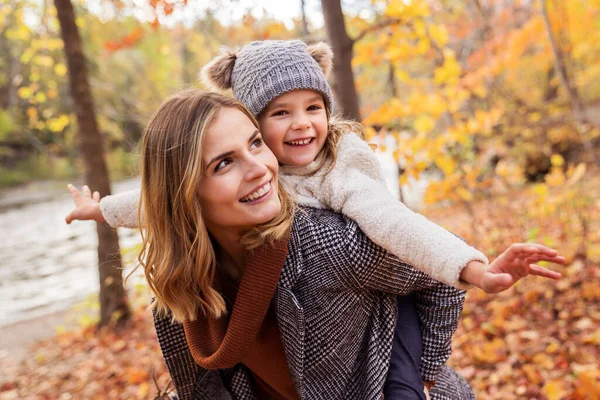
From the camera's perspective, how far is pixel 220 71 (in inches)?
76.8

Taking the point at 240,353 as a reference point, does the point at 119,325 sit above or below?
below

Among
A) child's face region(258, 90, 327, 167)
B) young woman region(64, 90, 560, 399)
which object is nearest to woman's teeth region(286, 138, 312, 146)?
child's face region(258, 90, 327, 167)

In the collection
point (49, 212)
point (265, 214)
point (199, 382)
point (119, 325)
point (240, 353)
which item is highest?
point (265, 214)

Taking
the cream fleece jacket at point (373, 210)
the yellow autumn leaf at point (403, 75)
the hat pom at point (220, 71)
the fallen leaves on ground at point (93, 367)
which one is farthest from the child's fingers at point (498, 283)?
the yellow autumn leaf at point (403, 75)

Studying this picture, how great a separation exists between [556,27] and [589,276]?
447 cm

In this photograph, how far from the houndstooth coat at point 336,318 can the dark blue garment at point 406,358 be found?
32mm

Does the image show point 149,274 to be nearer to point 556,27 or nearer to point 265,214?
point 265,214

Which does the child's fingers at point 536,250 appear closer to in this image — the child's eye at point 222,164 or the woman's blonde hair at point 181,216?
the woman's blonde hair at point 181,216

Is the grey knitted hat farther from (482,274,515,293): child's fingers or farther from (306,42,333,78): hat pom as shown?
(482,274,515,293): child's fingers

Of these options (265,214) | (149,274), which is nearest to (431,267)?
(265,214)

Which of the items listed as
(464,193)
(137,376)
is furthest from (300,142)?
(464,193)

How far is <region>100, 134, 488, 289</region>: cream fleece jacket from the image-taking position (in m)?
1.35

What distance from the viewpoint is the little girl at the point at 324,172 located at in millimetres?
1377

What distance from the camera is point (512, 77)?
1095cm
